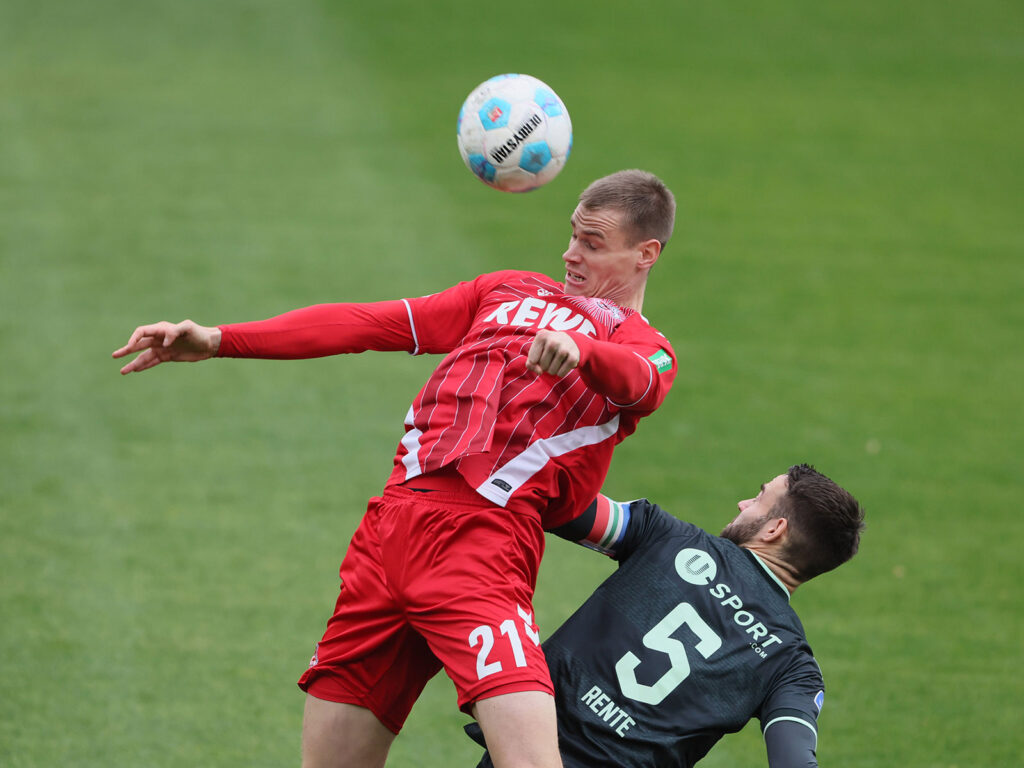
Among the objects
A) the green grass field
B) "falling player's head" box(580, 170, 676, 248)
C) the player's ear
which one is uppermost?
"falling player's head" box(580, 170, 676, 248)

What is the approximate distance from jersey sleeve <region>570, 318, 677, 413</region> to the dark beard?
57 cm

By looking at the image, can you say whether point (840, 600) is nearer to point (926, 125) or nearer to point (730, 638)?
point (730, 638)

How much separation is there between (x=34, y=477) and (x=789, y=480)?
5182mm

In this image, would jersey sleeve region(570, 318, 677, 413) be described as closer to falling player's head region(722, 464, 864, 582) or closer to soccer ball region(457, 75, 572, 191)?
falling player's head region(722, 464, 864, 582)

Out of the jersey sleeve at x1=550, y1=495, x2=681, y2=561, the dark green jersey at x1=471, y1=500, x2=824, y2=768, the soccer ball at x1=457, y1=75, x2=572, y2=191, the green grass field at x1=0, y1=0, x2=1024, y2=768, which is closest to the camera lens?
the dark green jersey at x1=471, y1=500, x2=824, y2=768

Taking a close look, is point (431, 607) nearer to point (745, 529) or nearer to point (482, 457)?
point (482, 457)

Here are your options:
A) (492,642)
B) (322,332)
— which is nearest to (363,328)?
(322,332)

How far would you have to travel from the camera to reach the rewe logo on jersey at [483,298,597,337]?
3988mm

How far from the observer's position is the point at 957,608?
6996 mm

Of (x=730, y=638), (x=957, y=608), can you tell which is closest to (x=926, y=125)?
(x=957, y=608)

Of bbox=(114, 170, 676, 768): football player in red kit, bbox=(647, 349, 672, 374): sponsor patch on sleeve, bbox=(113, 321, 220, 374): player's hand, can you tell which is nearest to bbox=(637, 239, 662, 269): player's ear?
bbox=(114, 170, 676, 768): football player in red kit

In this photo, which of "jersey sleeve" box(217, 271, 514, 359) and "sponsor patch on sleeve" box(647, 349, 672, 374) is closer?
"sponsor patch on sleeve" box(647, 349, 672, 374)

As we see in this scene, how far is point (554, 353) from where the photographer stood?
11.3ft

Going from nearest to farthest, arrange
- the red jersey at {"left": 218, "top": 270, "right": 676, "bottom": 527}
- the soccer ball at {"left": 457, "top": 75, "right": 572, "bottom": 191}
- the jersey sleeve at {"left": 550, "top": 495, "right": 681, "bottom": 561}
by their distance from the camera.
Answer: the red jersey at {"left": 218, "top": 270, "right": 676, "bottom": 527} → the jersey sleeve at {"left": 550, "top": 495, "right": 681, "bottom": 561} → the soccer ball at {"left": 457, "top": 75, "right": 572, "bottom": 191}
